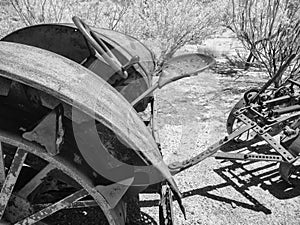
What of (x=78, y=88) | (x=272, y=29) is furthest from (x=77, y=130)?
(x=272, y=29)

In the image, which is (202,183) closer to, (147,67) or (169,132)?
(169,132)

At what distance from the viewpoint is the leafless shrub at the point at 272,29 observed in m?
A: 4.90

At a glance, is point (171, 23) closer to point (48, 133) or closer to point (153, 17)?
point (153, 17)

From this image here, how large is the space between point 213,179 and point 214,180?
0.01m

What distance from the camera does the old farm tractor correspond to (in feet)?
4.91

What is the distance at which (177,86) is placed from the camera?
4895 mm

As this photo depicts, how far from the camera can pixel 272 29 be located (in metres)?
5.23

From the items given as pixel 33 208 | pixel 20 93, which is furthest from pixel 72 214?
pixel 20 93

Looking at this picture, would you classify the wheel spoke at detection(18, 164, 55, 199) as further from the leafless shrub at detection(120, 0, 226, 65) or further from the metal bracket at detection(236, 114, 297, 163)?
the leafless shrub at detection(120, 0, 226, 65)

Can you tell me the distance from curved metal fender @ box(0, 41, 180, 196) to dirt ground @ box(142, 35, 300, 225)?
120cm

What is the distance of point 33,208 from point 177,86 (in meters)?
3.31

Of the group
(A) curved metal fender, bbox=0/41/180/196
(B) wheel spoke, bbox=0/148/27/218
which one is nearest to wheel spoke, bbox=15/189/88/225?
(B) wheel spoke, bbox=0/148/27/218

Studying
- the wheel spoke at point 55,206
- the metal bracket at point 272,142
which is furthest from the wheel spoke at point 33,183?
the metal bracket at point 272,142

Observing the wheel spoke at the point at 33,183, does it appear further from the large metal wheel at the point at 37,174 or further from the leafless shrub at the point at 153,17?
the leafless shrub at the point at 153,17
